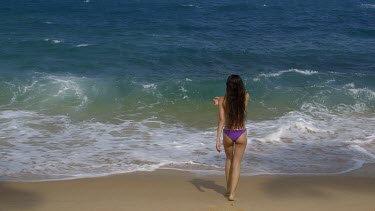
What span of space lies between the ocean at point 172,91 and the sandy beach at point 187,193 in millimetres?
475

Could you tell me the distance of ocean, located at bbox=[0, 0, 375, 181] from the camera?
31.7 feet

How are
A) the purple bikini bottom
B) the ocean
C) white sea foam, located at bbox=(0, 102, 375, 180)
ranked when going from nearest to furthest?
the purple bikini bottom → white sea foam, located at bbox=(0, 102, 375, 180) → the ocean

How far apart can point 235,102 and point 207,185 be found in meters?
1.69

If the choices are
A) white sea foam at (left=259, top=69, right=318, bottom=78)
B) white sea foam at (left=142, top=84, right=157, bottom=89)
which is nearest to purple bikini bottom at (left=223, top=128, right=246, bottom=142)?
white sea foam at (left=142, top=84, right=157, bottom=89)

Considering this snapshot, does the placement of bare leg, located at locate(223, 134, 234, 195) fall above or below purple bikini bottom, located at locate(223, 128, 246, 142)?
below

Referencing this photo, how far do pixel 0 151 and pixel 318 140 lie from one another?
590 centimetres

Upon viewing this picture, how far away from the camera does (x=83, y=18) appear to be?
28.6 metres

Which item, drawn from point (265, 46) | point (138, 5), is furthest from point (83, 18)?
point (265, 46)

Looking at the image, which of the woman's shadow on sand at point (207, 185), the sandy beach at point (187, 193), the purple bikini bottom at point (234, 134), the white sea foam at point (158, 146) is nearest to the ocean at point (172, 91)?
the white sea foam at point (158, 146)

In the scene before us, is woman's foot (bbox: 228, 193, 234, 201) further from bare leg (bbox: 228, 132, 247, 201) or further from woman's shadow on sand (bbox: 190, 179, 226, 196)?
woman's shadow on sand (bbox: 190, 179, 226, 196)

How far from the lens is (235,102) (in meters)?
6.70

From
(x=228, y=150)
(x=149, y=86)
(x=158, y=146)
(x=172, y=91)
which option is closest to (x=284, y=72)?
(x=172, y=91)

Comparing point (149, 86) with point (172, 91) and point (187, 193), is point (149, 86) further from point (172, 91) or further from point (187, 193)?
point (187, 193)

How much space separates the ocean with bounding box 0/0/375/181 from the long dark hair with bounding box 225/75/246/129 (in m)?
2.19
